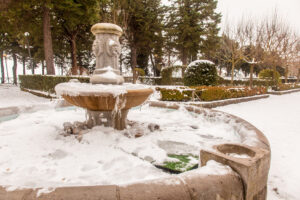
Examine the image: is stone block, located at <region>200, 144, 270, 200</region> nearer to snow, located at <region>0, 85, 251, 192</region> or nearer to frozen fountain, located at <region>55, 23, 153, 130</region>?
snow, located at <region>0, 85, 251, 192</region>

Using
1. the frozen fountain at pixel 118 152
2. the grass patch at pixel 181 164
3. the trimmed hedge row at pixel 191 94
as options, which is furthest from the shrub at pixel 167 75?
the grass patch at pixel 181 164

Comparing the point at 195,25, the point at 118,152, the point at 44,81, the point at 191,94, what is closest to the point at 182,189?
the point at 118,152

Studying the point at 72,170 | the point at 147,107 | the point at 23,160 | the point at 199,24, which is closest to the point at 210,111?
the point at 147,107

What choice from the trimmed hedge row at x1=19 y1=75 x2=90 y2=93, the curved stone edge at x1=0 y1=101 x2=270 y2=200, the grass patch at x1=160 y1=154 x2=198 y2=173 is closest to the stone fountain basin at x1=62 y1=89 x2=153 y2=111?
the grass patch at x1=160 y1=154 x2=198 y2=173

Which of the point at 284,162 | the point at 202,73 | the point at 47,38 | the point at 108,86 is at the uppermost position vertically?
the point at 47,38

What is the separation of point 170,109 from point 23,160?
463cm

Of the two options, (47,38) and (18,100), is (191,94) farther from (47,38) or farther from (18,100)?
(47,38)

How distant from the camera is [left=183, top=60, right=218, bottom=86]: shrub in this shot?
40.7 ft

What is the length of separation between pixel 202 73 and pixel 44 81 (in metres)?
11.1

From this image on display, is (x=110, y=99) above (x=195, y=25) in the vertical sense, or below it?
below

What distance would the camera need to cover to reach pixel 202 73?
12.6 m

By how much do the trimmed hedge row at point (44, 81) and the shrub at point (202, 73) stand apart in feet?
22.6

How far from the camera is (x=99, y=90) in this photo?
127 inches

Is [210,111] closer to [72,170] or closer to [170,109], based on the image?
[170,109]
